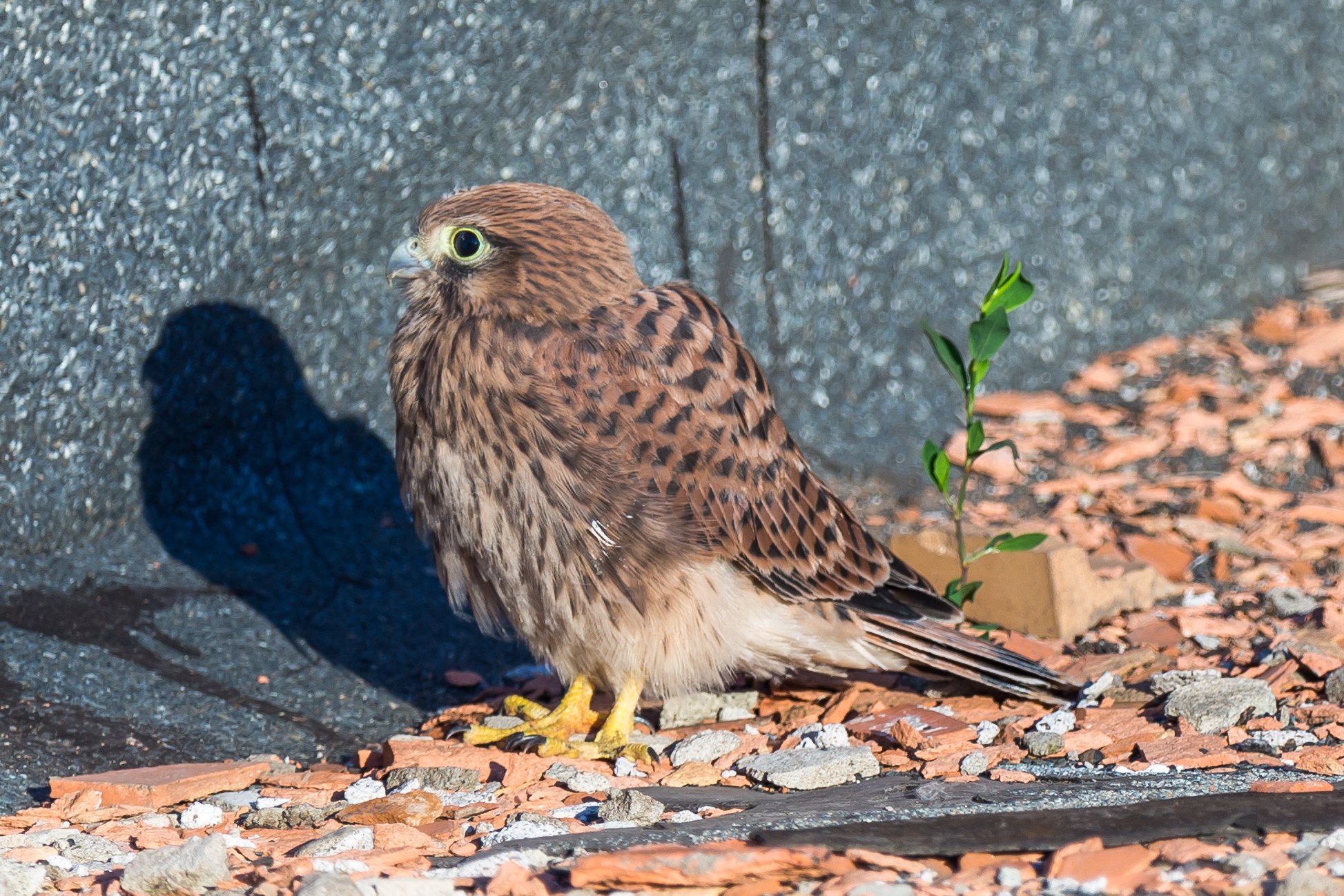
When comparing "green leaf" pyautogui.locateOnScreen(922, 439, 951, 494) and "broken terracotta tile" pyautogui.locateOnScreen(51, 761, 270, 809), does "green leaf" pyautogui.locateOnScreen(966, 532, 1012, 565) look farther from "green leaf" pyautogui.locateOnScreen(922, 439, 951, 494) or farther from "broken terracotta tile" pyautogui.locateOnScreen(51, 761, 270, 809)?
"broken terracotta tile" pyautogui.locateOnScreen(51, 761, 270, 809)

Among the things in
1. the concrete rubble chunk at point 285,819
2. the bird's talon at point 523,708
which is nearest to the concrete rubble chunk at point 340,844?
the concrete rubble chunk at point 285,819

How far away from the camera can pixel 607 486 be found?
2.89 meters

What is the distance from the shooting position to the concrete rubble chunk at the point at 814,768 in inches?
104

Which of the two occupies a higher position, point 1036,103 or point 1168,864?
point 1036,103

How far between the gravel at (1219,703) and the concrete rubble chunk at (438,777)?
52.9 inches

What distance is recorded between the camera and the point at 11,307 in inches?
135

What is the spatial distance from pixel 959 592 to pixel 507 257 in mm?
1293

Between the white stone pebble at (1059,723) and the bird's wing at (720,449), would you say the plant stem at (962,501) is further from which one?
the white stone pebble at (1059,723)

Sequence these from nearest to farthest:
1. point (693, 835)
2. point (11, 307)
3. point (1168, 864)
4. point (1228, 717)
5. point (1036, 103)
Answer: point (1168, 864) → point (693, 835) → point (1228, 717) → point (11, 307) → point (1036, 103)

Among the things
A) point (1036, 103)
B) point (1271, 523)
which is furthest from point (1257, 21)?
point (1271, 523)

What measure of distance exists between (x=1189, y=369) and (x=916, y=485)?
122cm

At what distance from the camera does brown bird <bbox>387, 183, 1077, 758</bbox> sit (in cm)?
290

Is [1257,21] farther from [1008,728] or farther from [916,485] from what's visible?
[1008,728]

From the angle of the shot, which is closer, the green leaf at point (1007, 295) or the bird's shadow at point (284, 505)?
the green leaf at point (1007, 295)
